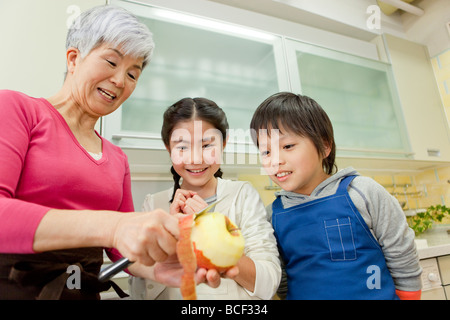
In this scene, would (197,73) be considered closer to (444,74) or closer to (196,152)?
(196,152)

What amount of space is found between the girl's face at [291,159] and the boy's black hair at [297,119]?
0.02m

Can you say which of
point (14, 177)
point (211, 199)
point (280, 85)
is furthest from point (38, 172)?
point (280, 85)

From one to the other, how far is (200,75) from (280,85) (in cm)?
43

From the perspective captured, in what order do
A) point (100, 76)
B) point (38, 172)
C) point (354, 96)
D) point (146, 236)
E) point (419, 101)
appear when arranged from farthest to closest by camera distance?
point (419, 101) → point (354, 96) → point (100, 76) → point (38, 172) → point (146, 236)

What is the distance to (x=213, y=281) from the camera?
406 mm

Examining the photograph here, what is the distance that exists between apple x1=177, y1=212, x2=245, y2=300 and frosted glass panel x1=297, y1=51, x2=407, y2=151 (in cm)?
135

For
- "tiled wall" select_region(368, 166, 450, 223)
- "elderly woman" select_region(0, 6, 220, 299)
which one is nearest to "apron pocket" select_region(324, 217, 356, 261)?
"elderly woman" select_region(0, 6, 220, 299)

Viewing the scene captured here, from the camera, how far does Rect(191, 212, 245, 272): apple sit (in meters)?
0.40

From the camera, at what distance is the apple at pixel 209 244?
0.38 m

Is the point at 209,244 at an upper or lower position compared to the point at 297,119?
lower

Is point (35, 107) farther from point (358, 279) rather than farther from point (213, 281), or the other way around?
point (358, 279)

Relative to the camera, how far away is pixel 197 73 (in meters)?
1.38

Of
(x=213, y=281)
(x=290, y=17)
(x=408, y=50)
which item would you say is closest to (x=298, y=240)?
(x=213, y=281)

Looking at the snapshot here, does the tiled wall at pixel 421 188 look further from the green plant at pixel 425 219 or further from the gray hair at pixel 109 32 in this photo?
the gray hair at pixel 109 32
